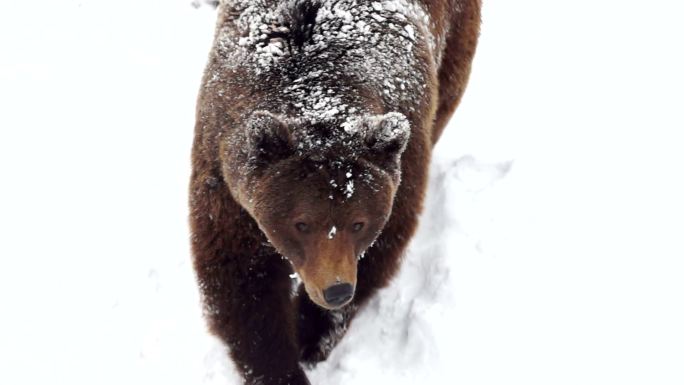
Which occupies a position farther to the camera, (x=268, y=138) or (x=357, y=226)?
(x=357, y=226)

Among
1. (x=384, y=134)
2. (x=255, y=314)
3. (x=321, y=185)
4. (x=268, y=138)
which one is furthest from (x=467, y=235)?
(x=268, y=138)

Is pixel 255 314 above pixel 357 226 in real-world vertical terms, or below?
below

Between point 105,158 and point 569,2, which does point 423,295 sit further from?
point 569,2

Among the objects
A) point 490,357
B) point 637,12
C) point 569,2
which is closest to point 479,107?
point 637,12

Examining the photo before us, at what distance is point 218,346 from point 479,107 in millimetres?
3578

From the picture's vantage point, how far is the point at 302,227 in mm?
3949

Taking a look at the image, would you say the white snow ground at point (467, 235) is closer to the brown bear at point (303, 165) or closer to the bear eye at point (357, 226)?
the brown bear at point (303, 165)

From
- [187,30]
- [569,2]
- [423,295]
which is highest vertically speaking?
[423,295]

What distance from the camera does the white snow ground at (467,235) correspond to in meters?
4.65

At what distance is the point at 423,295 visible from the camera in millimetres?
5172

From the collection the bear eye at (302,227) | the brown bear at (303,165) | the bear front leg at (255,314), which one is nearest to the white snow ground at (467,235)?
the bear front leg at (255,314)

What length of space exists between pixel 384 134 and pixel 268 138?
0.57m

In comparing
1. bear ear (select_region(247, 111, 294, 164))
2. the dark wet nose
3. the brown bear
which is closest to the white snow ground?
the brown bear

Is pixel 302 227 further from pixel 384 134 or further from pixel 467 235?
pixel 467 235
